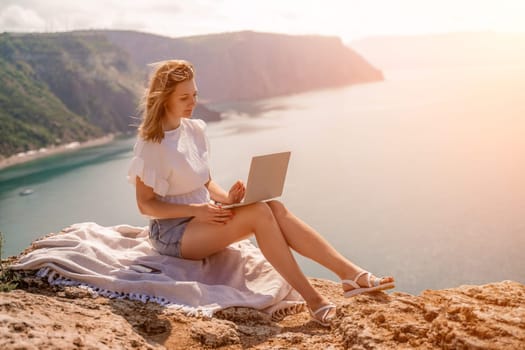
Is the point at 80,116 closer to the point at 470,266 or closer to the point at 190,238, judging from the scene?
the point at 470,266

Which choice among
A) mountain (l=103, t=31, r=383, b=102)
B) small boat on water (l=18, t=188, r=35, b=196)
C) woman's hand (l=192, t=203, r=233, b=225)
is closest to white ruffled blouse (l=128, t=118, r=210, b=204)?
woman's hand (l=192, t=203, r=233, b=225)

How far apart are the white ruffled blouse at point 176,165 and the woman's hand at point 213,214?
219 millimetres

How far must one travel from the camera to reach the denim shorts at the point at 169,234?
9.06ft

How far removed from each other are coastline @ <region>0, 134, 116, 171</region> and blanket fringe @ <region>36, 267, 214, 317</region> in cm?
3133

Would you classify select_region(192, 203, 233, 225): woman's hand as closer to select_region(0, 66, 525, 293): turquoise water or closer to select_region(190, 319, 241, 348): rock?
select_region(190, 319, 241, 348): rock

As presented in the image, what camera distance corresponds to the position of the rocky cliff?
1742mm

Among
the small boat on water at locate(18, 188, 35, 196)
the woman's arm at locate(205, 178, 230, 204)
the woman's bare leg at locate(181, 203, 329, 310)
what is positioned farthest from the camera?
the small boat on water at locate(18, 188, 35, 196)

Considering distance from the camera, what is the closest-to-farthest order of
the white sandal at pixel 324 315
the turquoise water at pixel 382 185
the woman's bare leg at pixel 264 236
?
1. the white sandal at pixel 324 315
2. the woman's bare leg at pixel 264 236
3. the turquoise water at pixel 382 185

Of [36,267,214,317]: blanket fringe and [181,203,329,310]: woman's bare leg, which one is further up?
[181,203,329,310]: woman's bare leg

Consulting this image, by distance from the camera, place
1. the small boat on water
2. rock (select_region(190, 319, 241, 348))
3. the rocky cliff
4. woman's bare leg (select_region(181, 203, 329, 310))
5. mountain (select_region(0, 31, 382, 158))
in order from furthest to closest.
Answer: mountain (select_region(0, 31, 382, 158)) < the small boat on water < woman's bare leg (select_region(181, 203, 329, 310)) < rock (select_region(190, 319, 241, 348)) < the rocky cliff

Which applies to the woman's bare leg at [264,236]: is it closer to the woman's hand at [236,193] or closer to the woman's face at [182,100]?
the woman's hand at [236,193]

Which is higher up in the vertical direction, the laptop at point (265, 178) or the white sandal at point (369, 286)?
the laptop at point (265, 178)

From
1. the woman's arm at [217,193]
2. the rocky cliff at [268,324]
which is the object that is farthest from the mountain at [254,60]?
the rocky cliff at [268,324]

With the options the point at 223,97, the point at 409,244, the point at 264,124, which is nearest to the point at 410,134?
the point at 264,124
